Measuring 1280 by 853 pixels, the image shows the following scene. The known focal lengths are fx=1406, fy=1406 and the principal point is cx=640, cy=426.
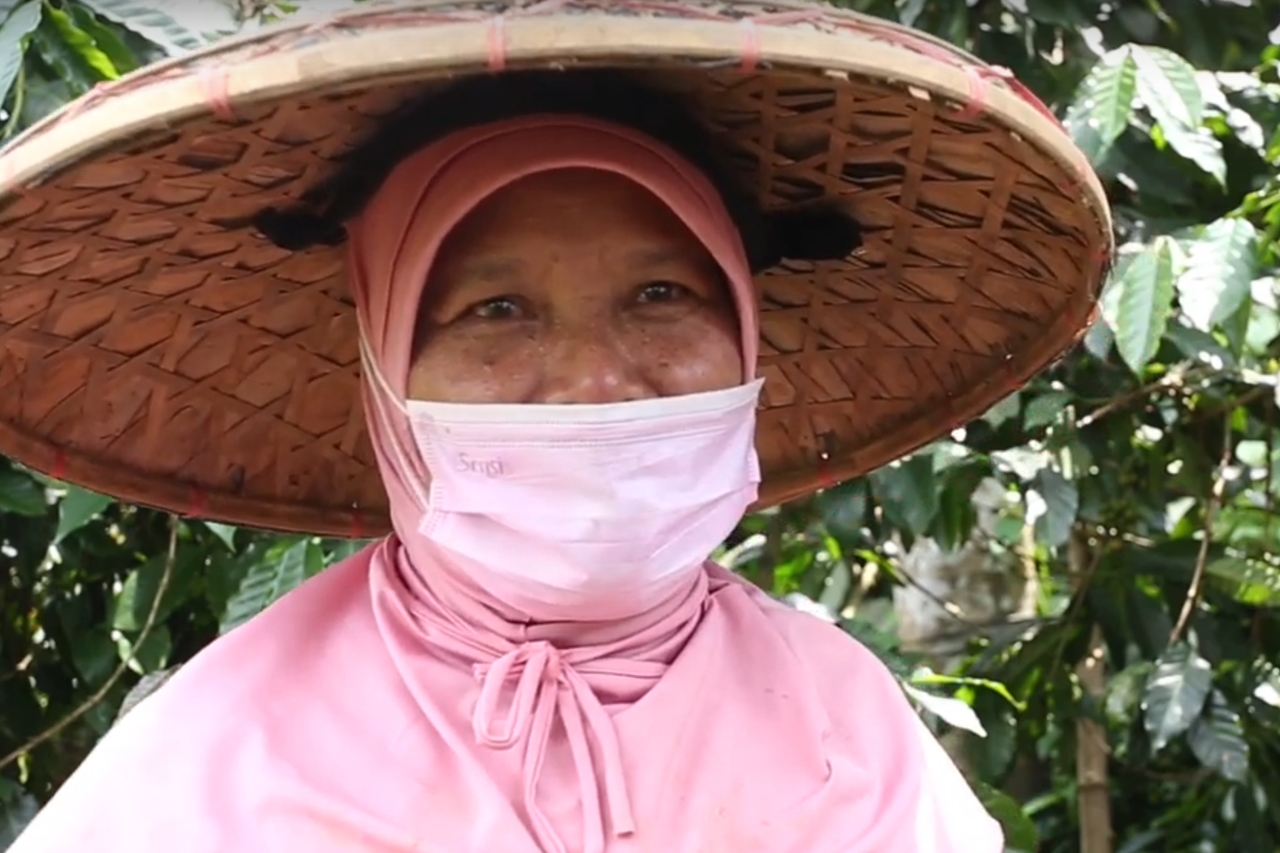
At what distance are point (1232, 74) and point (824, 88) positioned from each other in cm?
85

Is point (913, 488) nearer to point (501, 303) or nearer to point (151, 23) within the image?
point (501, 303)

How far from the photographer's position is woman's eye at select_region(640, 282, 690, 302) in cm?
82

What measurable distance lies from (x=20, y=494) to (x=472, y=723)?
0.72m

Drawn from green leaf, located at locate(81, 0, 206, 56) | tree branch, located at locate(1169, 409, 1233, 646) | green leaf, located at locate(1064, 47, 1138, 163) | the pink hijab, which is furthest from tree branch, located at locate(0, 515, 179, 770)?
tree branch, located at locate(1169, 409, 1233, 646)

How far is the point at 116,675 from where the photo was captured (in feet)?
4.57

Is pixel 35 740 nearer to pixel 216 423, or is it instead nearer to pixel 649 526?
pixel 216 423

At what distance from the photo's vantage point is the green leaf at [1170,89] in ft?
3.90

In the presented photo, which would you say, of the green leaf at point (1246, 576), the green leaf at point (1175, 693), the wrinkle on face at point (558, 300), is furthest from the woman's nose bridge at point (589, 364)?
the green leaf at point (1246, 576)

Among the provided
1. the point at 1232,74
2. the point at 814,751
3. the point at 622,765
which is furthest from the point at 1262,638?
the point at 622,765

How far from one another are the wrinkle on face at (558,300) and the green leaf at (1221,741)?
0.90 meters

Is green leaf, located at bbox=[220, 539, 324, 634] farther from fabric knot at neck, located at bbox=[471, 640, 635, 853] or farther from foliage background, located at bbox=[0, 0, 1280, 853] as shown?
fabric knot at neck, located at bbox=[471, 640, 635, 853]

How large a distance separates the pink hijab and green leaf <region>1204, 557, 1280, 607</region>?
815 mm

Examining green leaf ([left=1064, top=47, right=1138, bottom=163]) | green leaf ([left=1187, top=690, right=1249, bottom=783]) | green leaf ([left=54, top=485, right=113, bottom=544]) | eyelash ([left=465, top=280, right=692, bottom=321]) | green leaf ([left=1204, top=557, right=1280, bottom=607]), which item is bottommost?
green leaf ([left=1187, top=690, right=1249, bottom=783])

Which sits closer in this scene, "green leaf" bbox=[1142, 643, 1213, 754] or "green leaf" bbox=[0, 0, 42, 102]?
"green leaf" bbox=[0, 0, 42, 102]
